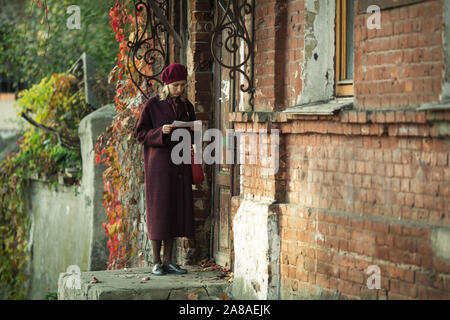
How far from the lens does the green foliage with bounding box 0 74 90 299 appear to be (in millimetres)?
12391

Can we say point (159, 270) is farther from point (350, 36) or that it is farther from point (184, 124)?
point (350, 36)

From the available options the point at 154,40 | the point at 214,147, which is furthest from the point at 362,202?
the point at 154,40

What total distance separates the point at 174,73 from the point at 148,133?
619 millimetres

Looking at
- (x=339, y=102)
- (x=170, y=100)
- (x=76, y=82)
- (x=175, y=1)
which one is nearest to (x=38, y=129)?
(x=76, y=82)

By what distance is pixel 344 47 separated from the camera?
6.32 m

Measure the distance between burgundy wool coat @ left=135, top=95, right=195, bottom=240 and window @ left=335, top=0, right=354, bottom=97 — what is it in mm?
1792

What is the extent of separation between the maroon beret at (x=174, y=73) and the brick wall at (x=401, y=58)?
2052 mm

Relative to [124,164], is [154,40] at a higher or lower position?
higher

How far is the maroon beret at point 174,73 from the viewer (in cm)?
730

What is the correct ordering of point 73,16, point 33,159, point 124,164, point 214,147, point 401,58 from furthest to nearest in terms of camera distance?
1. point 73,16
2. point 33,159
3. point 124,164
4. point 214,147
5. point 401,58

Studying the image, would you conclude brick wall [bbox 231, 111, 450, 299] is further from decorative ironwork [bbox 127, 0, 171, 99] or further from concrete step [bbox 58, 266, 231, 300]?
decorative ironwork [bbox 127, 0, 171, 99]

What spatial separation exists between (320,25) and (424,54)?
1.44m
